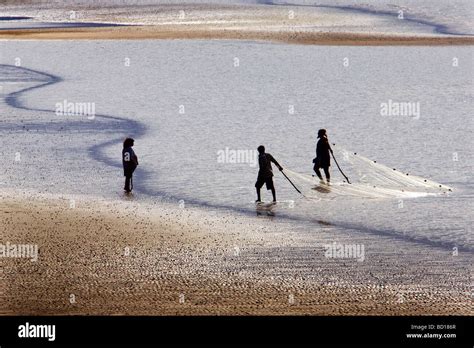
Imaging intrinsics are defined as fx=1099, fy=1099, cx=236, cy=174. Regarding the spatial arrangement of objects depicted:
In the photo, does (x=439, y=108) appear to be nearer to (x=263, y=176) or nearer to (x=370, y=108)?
(x=370, y=108)

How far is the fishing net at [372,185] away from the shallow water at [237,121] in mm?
480

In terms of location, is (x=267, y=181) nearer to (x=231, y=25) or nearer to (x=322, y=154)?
(x=322, y=154)

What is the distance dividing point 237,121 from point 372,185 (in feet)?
40.6

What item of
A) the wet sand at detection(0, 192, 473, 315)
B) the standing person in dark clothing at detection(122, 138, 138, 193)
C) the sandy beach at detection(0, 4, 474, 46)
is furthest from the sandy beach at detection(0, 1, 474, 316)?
the standing person in dark clothing at detection(122, 138, 138, 193)

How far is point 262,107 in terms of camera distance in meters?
41.4

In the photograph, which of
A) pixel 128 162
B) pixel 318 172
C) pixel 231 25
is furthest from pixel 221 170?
pixel 231 25

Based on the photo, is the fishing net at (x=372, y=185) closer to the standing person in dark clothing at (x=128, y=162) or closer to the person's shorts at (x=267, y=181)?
the person's shorts at (x=267, y=181)

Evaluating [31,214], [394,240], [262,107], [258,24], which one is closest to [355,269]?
[394,240]

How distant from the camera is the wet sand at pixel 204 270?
628 inches

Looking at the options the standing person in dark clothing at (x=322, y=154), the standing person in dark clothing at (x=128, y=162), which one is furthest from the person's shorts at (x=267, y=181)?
the standing person in dark clothing at (x=128, y=162)

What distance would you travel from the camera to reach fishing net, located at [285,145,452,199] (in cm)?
2567

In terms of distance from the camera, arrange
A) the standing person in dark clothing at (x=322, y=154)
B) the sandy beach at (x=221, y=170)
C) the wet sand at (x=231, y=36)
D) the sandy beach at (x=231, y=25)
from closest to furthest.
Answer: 1. the sandy beach at (x=221, y=170)
2. the standing person in dark clothing at (x=322, y=154)
3. the wet sand at (x=231, y=36)
4. the sandy beach at (x=231, y=25)

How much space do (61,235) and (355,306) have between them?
23.0 ft

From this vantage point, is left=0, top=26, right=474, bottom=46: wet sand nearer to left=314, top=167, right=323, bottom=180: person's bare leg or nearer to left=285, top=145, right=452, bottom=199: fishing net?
left=285, top=145, right=452, bottom=199: fishing net
